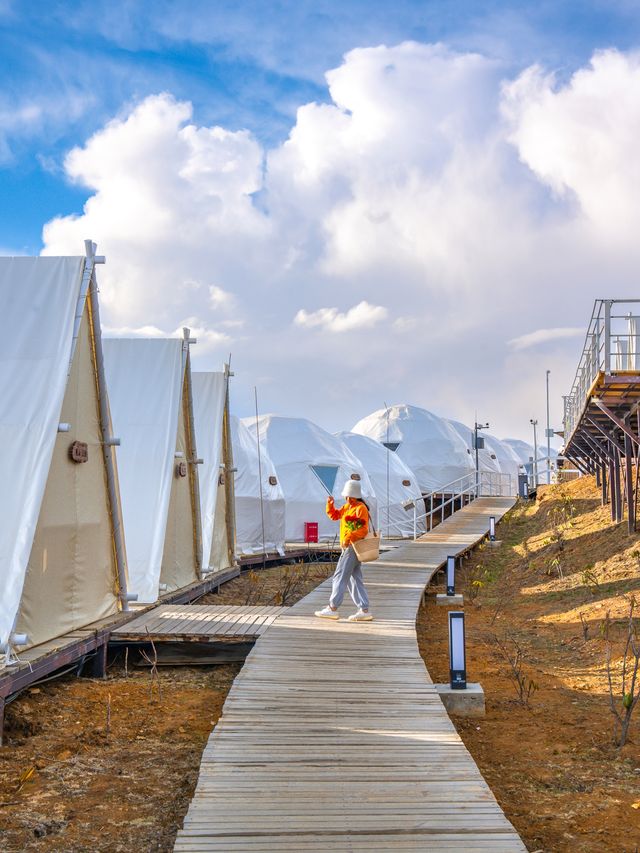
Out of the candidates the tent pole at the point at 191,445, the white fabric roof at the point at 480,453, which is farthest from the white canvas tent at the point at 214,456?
the white fabric roof at the point at 480,453

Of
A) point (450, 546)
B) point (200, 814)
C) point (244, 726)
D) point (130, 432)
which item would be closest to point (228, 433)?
point (130, 432)

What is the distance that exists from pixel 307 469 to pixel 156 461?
17.3 metres

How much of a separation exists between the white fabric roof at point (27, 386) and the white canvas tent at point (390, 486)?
17.3 m

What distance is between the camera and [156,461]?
12.4 m

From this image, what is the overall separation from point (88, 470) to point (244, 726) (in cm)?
433

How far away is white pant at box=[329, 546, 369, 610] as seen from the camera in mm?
9000

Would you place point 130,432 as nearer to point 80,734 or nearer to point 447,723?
point 80,734

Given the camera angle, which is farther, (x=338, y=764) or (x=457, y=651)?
(x=457, y=651)

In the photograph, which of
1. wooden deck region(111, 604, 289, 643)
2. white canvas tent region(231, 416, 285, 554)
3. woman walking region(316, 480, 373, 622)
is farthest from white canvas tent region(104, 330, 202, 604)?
white canvas tent region(231, 416, 285, 554)

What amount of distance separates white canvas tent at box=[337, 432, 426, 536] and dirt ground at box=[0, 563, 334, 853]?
57.1 ft

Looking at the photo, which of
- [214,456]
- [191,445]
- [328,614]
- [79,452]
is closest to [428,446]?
[214,456]

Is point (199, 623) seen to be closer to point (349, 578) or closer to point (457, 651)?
point (349, 578)

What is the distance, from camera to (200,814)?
395cm

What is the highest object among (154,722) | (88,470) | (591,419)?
(591,419)
